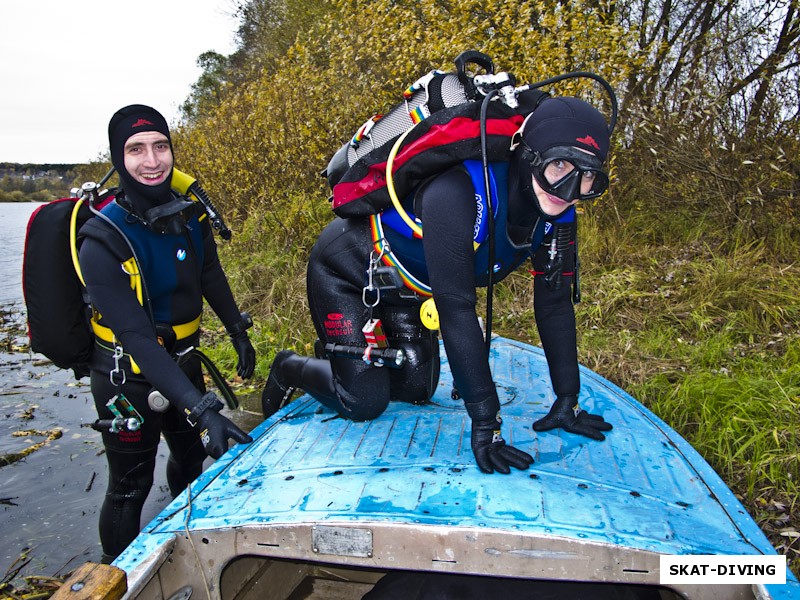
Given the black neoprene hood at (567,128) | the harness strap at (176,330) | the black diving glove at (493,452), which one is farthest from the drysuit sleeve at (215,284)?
the black neoprene hood at (567,128)

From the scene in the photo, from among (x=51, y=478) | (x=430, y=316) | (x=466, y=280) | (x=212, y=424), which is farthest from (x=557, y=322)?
(x=51, y=478)

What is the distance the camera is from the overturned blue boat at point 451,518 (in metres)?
1.92

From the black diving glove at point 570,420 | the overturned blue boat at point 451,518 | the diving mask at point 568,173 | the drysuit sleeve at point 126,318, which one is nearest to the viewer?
the overturned blue boat at point 451,518

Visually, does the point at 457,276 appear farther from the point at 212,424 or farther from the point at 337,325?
the point at 212,424

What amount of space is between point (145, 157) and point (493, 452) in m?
1.86

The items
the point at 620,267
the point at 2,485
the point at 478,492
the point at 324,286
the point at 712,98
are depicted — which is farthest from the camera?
the point at 620,267

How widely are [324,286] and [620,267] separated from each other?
3.70 m

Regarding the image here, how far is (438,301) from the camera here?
7.84 ft

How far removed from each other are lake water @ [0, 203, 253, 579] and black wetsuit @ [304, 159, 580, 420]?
160 centimetres

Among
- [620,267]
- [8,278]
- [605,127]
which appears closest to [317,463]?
[605,127]

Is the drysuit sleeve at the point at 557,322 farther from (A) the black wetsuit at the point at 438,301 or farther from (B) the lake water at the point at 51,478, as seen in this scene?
(B) the lake water at the point at 51,478

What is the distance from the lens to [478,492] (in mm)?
2170

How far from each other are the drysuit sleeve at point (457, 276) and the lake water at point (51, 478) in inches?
92.0

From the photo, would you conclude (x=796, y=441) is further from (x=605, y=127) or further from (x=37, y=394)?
(x=37, y=394)
